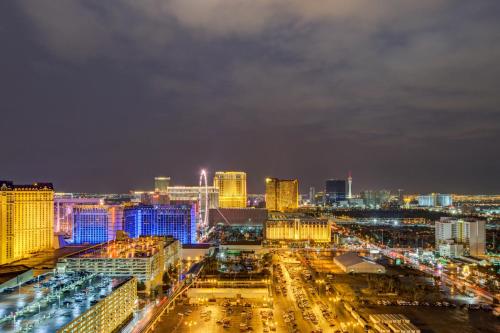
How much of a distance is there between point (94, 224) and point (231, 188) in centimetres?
3184

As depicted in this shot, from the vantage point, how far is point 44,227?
37.0 m

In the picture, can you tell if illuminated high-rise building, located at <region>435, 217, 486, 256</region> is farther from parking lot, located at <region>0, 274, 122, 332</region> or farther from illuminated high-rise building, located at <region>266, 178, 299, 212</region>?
illuminated high-rise building, located at <region>266, 178, 299, 212</region>

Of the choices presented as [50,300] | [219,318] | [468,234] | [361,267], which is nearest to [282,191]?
[468,234]

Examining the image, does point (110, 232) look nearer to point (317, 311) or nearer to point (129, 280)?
point (129, 280)

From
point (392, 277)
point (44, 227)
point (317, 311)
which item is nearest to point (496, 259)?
point (392, 277)

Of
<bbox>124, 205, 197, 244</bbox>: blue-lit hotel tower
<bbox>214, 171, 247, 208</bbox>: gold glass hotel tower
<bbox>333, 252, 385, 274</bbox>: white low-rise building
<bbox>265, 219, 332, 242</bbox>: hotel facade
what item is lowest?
<bbox>333, 252, 385, 274</bbox>: white low-rise building

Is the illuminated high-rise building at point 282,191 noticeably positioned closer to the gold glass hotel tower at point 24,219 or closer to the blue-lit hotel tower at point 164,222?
the blue-lit hotel tower at point 164,222

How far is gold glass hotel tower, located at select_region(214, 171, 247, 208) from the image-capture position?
231 feet

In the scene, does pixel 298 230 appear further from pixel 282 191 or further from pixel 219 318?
pixel 219 318

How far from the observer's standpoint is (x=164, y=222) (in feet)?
136

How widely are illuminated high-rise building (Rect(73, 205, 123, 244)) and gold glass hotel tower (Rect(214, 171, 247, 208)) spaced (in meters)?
30.4

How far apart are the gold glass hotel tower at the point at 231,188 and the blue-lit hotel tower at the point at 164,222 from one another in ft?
92.0

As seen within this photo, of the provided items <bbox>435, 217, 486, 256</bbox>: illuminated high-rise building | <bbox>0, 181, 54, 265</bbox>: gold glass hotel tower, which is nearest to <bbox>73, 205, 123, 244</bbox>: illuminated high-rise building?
<bbox>0, 181, 54, 265</bbox>: gold glass hotel tower

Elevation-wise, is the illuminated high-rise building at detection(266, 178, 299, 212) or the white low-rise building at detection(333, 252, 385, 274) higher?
the illuminated high-rise building at detection(266, 178, 299, 212)
